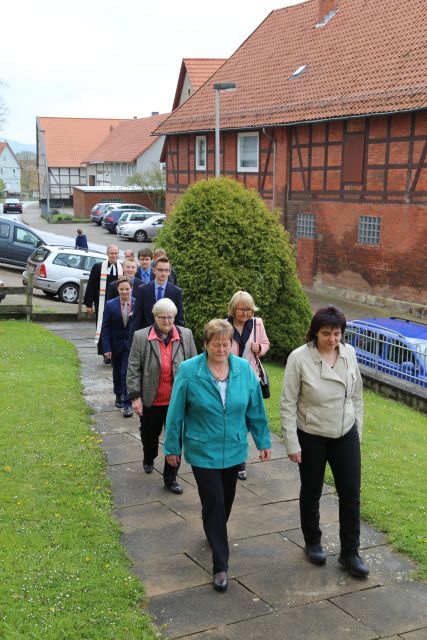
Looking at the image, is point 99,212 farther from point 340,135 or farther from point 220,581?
point 220,581

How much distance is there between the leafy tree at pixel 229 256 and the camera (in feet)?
41.4

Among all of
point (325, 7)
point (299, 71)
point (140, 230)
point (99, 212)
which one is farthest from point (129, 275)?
point (99, 212)

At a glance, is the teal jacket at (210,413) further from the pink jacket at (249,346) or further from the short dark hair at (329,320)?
the pink jacket at (249,346)

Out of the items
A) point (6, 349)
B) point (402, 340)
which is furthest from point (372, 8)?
point (6, 349)

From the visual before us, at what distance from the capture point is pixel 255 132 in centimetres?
3169

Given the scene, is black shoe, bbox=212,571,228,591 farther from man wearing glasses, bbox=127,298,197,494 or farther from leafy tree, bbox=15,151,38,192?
leafy tree, bbox=15,151,38,192

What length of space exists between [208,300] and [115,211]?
37.6 meters

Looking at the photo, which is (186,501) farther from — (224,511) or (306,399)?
(306,399)

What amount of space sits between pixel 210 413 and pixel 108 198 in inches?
2221

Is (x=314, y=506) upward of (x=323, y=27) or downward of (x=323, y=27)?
downward

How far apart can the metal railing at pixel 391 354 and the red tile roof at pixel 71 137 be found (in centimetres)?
6726

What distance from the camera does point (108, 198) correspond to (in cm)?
6019

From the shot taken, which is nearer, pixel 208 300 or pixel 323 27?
pixel 208 300

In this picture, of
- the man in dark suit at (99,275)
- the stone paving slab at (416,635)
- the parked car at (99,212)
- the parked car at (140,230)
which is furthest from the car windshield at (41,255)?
the parked car at (99,212)
